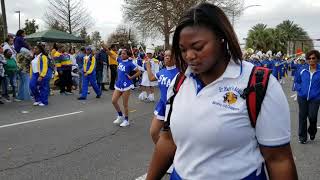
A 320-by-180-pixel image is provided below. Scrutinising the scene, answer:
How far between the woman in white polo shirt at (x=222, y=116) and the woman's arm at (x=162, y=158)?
266 millimetres

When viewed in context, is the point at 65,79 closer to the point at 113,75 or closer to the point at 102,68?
the point at 102,68

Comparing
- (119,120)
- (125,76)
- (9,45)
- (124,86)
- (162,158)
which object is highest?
(9,45)

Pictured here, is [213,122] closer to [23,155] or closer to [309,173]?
[309,173]

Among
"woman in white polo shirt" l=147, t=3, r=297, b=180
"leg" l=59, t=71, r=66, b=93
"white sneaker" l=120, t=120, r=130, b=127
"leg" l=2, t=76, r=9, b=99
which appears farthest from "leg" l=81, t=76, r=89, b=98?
"woman in white polo shirt" l=147, t=3, r=297, b=180

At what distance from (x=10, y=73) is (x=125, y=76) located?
18.0 ft

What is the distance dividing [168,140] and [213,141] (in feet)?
1.46

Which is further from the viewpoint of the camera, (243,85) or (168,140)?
(168,140)

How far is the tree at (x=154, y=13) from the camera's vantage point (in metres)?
41.1

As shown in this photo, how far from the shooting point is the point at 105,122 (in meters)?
9.92

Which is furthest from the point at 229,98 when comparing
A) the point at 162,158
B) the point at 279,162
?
the point at 162,158

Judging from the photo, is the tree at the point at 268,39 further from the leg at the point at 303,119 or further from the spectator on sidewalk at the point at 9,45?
the leg at the point at 303,119

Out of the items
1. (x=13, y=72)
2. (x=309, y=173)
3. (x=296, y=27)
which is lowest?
(x=309, y=173)

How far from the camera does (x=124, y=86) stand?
966 cm

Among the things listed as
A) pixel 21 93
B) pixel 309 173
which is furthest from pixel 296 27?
pixel 309 173
